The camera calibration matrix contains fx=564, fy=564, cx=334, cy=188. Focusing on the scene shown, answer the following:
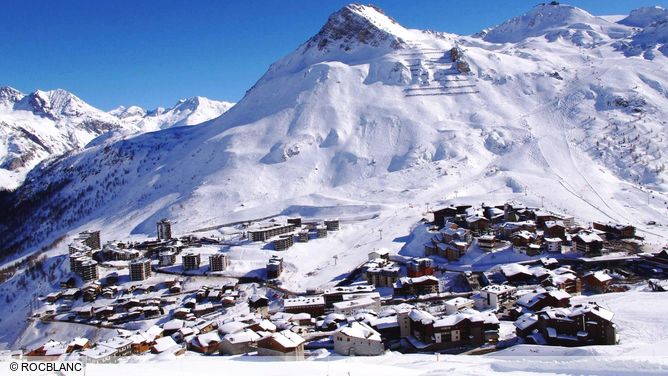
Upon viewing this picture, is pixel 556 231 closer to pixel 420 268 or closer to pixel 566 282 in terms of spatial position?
pixel 566 282

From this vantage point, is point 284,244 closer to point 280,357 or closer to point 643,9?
point 280,357

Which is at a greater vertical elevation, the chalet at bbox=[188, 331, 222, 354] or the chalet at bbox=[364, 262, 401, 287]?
the chalet at bbox=[364, 262, 401, 287]

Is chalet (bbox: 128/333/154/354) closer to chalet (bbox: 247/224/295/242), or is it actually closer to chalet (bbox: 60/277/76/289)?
chalet (bbox: 60/277/76/289)

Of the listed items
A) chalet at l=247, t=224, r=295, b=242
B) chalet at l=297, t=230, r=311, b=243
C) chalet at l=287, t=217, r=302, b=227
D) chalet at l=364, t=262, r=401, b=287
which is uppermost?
chalet at l=287, t=217, r=302, b=227

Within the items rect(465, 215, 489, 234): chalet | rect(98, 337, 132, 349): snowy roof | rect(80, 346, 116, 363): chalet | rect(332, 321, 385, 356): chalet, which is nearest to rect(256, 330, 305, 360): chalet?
rect(332, 321, 385, 356): chalet

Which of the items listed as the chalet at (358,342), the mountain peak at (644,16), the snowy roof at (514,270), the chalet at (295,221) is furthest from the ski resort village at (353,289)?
the mountain peak at (644,16)

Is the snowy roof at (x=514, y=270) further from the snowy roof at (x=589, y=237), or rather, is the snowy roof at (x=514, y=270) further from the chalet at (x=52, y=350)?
the chalet at (x=52, y=350)
